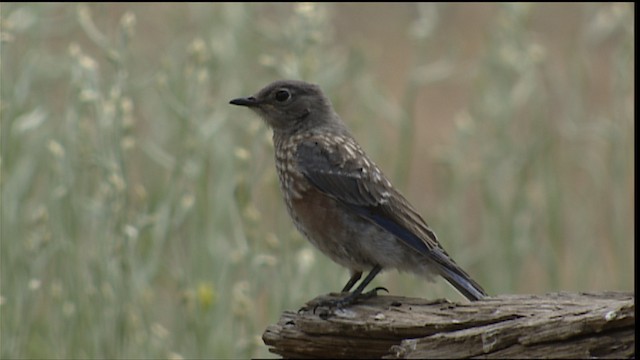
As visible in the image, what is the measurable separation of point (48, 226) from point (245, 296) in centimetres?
109

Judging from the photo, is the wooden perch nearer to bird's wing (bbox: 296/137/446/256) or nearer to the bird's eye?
bird's wing (bbox: 296/137/446/256)

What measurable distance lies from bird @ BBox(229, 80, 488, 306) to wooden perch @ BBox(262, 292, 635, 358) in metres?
0.37

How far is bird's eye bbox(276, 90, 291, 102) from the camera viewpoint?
6.73 meters

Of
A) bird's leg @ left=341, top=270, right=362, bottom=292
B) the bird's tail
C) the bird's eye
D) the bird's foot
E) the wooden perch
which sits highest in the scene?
the bird's eye

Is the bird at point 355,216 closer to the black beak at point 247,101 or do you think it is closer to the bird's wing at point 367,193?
the bird's wing at point 367,193

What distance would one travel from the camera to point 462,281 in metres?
5.68

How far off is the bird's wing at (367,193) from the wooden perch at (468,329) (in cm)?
39

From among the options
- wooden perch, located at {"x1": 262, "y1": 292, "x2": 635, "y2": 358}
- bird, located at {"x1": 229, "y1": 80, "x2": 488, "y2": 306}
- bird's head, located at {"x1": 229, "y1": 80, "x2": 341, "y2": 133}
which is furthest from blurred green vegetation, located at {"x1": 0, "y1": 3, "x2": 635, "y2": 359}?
wooden perch, located at {"x1": 262, "y1": 292, "x2": 635, "y2": 358}

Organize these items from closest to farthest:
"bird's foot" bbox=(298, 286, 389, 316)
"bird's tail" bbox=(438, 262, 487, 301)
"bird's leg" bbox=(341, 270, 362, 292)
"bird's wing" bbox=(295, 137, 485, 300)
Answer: "bird's foot" bbox=(298, 286, 389, 316)
"bird's tail" bbox=(438, 262, 487, 301)
"bird's wing" bbox=(295, 137, 485, 300)
"bird's leg" bbox=(341, 270, 362, 292)

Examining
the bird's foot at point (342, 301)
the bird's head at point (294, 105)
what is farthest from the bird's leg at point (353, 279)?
the bird's head at point (294, 105)

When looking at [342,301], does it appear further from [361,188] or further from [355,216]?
[361,188]

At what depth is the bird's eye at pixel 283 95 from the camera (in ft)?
22.1

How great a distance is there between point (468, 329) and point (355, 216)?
5.12 ft

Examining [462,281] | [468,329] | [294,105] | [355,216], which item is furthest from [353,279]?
[468,329]
